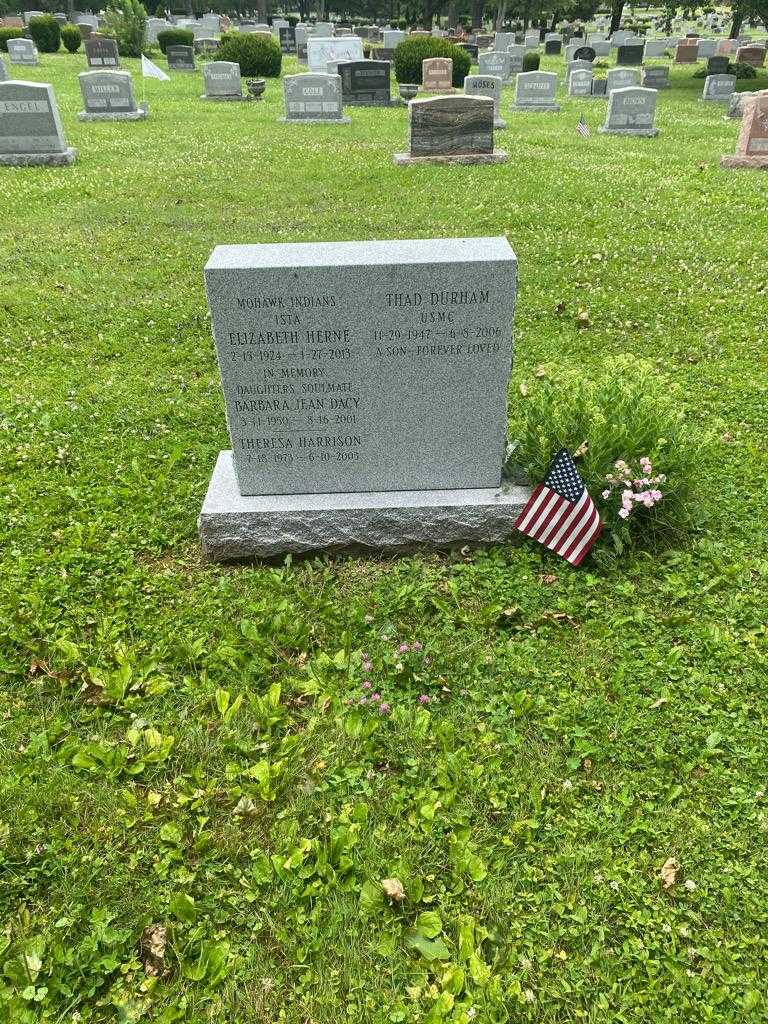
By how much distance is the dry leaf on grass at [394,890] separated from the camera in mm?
2900

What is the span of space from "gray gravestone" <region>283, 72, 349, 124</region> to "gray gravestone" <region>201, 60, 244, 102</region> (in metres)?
5.16

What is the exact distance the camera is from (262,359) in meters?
4.20

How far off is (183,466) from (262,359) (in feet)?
5.46

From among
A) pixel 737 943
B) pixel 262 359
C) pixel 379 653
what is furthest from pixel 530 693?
pixel 262 359

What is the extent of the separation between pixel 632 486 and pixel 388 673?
1.95m

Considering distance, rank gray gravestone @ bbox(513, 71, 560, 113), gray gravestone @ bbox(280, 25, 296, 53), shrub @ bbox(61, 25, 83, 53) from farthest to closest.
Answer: gray gravestone @ bbox(280, 25, 296, 53), shrub @ bbox(61, 25, 83, 53), gray gravestone @ bbox(513, 71, 560, 113)

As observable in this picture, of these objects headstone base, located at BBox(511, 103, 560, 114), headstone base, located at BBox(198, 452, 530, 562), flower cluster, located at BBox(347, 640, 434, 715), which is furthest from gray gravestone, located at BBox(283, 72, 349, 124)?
flower cluster, located at BBox(347, 640, 434, 715)

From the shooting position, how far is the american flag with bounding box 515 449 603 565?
14.4ft

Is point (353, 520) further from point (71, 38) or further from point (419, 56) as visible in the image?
point (71, 38)

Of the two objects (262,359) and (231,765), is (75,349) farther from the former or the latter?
(231,765)

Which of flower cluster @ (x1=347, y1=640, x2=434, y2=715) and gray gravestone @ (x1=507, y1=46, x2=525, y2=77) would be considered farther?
gray gravestone @ (x1=507, y1=46, x2=525, y2=77)

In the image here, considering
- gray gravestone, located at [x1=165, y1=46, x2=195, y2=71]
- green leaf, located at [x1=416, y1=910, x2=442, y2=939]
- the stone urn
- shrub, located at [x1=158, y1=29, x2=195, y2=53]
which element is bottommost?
green leaf, located at [x1=416, y1=910, x2=442, y2=939]

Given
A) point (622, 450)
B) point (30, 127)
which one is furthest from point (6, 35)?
point (622, 450)

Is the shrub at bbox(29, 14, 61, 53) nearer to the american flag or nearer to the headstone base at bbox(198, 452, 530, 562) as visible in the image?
the headstone base at bbox(198, 452, 530, 562)
